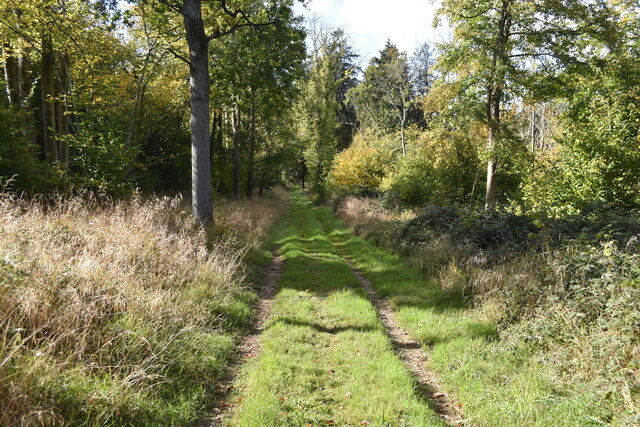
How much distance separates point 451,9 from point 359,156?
13058mm

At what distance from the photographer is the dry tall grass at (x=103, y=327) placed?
2.73 meters

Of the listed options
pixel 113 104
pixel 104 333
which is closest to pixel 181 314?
pixel 104 333

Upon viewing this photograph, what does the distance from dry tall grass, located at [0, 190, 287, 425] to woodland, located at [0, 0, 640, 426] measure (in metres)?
0.03

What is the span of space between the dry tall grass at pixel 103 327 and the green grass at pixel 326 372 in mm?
626

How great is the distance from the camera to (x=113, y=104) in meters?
14.4

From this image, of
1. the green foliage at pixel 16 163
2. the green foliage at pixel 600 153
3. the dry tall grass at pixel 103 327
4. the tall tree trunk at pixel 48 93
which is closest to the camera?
the dry tall grass at pixel 103 327

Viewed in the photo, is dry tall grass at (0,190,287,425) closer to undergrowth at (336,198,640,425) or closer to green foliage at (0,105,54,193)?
undergrowth at (336,198,640,425)

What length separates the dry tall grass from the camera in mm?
2727

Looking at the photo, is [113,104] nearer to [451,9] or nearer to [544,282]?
[451,9]

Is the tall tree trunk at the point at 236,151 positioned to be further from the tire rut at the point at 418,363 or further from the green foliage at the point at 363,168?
the tire rut at the point at 418,363

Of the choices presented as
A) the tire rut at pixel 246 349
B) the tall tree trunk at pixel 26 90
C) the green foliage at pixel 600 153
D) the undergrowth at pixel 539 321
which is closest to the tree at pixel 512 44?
the green foliage at pixel 600 153

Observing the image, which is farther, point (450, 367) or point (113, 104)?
point (113, 104)

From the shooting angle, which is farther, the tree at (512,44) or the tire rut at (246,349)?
the tree at (512,44)

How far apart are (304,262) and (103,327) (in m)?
6.59
